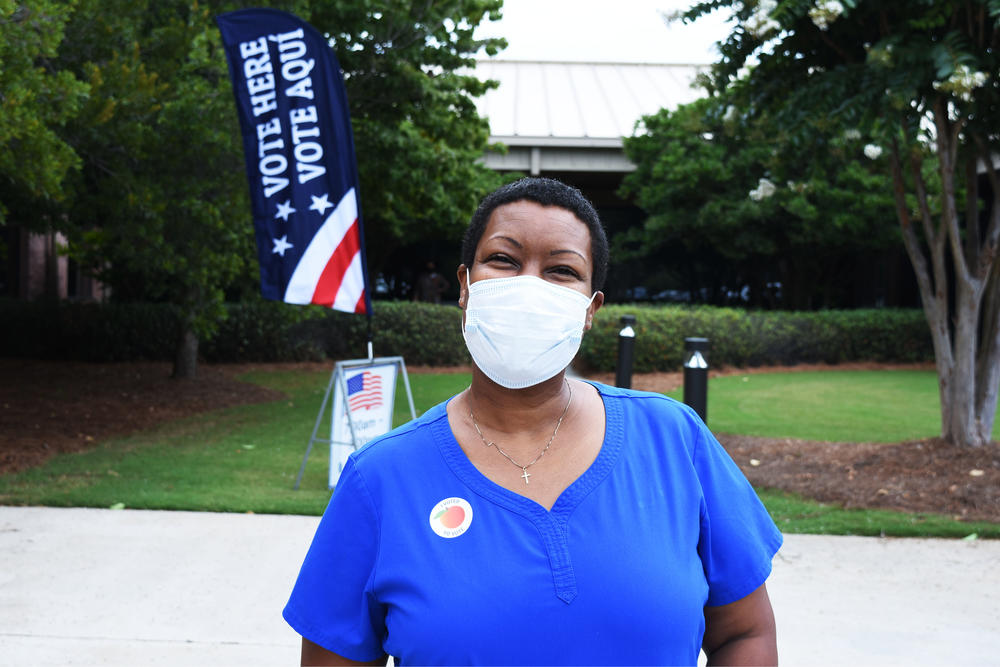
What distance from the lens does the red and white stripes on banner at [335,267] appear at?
6988 mm

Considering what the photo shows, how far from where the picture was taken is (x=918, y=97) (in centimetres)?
702

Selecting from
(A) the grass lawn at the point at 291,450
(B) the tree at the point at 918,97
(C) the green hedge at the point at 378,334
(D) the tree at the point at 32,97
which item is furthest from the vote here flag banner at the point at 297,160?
(C) the green hedge at the point at 378,334

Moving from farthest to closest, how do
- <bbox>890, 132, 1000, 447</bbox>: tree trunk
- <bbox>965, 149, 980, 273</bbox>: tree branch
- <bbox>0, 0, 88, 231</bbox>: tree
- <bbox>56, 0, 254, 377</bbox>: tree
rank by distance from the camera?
<bbox>56, 0, 254, 377</bbox>: tree
<bbox>965, 149, 980, 273</bbox>: tree branch
<bbox>890, 132, 1000, 447</bbox>: tree trunk
<bbox>0, 0, 88, 231</bbox>: tree

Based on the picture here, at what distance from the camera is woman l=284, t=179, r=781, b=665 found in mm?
1567

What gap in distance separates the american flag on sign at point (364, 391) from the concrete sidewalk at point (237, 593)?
1.23m

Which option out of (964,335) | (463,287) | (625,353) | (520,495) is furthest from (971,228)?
(520,495)

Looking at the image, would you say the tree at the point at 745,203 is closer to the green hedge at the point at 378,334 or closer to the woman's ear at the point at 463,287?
the green hedge at the point at 378,334

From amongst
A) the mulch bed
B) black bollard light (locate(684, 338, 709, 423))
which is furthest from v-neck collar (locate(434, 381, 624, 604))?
black bollard light (locate(684, 338, 709, 423))

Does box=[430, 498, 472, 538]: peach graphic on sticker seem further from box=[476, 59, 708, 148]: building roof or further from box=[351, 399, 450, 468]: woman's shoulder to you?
box=[476, 59, 708, 148]: building roof

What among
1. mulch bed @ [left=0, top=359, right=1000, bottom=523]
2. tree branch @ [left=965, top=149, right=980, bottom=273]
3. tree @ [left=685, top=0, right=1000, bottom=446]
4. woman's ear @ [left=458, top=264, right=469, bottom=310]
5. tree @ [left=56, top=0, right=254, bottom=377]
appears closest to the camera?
woman's ear @ [left=458, top=264, right=469, bottom=310]

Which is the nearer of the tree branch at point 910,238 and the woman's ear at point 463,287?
the woman's ear at point 463,287

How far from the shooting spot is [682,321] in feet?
52.1

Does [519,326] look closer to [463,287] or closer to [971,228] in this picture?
[463,287]

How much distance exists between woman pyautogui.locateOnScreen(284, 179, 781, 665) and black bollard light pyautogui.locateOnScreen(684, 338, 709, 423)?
565 cm
